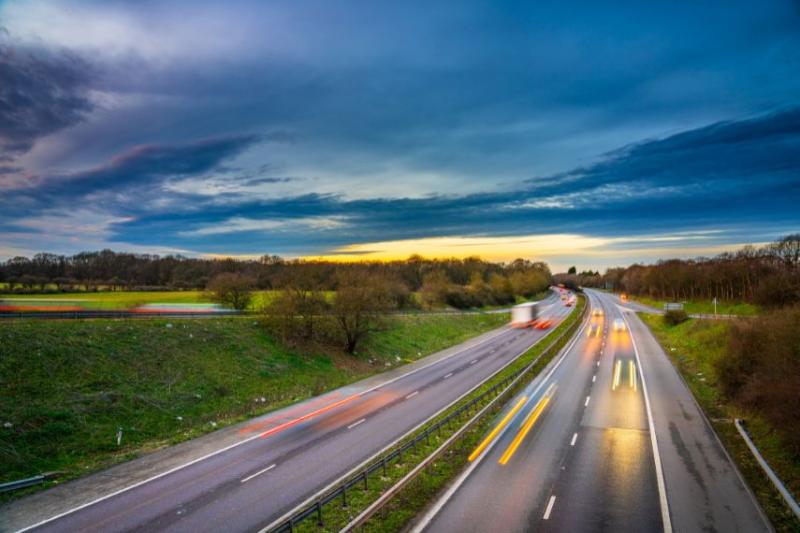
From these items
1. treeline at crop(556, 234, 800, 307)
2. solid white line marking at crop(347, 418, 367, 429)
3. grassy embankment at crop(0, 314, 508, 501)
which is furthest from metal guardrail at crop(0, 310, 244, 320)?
treeline at crop(556, 234, 800, 307)

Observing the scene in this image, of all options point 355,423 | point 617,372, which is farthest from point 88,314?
point 617,372

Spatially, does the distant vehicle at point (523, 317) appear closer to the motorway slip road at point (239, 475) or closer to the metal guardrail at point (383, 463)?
the metal guardrail at point (383, 463)

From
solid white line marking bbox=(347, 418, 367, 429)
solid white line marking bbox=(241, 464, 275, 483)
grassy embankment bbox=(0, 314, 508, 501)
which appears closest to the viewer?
solid white line marking bbox=(241, 464, 275, 483)

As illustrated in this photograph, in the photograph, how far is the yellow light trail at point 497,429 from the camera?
18.5 m

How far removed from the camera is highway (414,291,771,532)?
13.2 metres

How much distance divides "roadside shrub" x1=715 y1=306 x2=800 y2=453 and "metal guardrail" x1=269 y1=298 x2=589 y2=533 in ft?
40.0

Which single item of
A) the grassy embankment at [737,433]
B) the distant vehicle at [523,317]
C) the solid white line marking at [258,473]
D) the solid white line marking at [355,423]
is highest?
the distant vehicle at [523,317]

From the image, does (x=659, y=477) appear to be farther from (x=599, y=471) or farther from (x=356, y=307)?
(x=356, y=307)

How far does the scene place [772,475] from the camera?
1575cm

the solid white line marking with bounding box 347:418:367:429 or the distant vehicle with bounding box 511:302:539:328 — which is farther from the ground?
the distant vehicle with bounding box 511:302:539:328

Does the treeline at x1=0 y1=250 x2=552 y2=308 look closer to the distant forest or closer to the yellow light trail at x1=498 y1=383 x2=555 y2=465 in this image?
the distant forest

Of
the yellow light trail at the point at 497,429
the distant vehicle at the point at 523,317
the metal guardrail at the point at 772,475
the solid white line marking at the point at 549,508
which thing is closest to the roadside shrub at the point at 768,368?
the metal guardrail at the point at 772,475

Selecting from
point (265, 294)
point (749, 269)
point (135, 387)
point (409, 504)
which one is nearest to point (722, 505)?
point (409, 504)

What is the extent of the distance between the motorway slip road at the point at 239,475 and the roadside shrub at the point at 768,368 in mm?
14918
